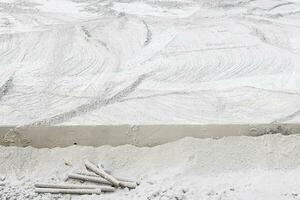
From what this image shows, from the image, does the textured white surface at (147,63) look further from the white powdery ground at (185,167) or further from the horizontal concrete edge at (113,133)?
the white powdery ground at (185,167)

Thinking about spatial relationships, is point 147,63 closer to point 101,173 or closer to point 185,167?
point 185,167

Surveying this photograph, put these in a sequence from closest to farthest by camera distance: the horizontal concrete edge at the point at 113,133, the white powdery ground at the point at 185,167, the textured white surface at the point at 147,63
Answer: the white powdery ground at the point at 185,167
the horizontal concrete edge at the point at 113,133
the textured white surface at the point at 147,63

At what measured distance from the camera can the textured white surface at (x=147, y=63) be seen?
360 centimetres

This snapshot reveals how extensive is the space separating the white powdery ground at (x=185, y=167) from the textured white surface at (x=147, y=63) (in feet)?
1.02

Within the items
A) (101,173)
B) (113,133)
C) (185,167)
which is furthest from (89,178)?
(185,167)

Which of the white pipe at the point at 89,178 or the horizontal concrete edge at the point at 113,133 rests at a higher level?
the horizontal concrete edge at the point at 113,133

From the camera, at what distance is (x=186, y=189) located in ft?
9.15

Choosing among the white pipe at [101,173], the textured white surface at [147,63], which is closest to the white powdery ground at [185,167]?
the white pipe at [101,173]

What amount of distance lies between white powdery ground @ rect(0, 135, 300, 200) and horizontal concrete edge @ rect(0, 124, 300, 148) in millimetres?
85

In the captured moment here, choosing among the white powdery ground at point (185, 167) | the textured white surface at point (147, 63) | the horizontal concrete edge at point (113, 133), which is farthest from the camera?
the textured white surface at point (147, 63)

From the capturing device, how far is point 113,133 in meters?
3.26

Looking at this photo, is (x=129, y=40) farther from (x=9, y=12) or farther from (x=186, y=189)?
(x=186, y=189)

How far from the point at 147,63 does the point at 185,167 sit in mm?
1709

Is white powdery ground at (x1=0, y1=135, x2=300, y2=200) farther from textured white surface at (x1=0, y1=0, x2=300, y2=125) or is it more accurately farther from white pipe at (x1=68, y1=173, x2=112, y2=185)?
textured white surface at (x1=0, y1=0, x2=300, y2=125)
